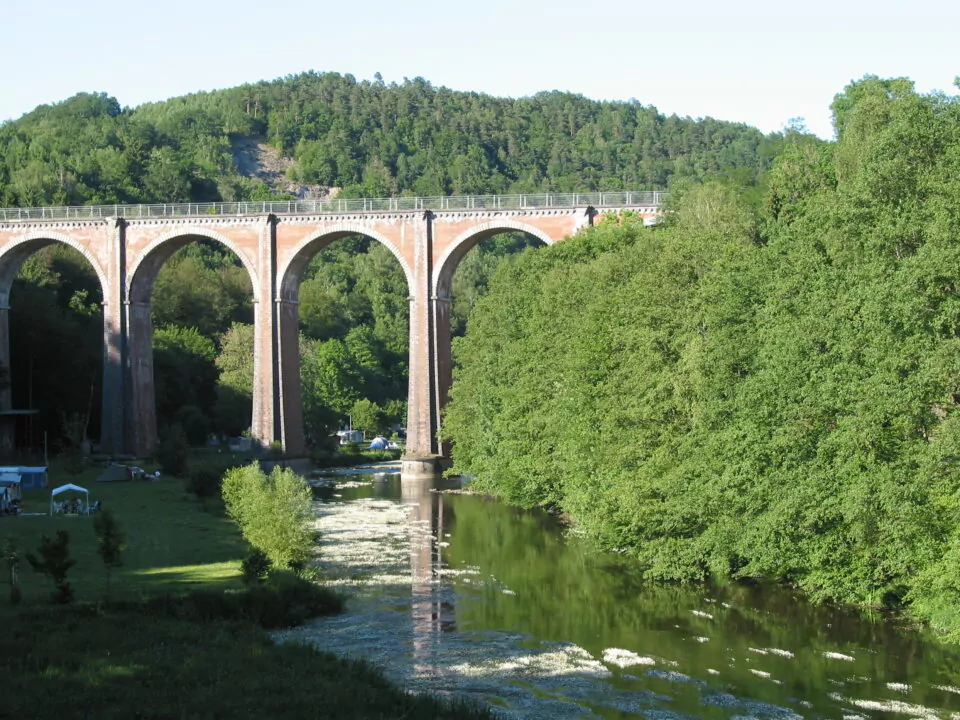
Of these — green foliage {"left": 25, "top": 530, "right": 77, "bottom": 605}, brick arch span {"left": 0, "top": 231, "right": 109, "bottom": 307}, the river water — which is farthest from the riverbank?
brick arch span {"left": 0, "top": 231, "right": 109, "bottom": 307}

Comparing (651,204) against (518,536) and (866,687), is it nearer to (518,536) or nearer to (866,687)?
(518,536)

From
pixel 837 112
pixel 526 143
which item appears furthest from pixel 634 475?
pixel 526 143

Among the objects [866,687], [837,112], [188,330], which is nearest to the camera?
[866,687]

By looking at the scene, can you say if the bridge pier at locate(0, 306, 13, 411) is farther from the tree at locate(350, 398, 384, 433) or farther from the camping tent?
the tree at locate(350, 398, 384, 433)

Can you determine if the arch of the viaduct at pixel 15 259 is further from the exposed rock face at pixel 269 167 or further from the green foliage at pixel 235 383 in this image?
the exposed rock face at pixel 269 167

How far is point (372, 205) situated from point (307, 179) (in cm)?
9041

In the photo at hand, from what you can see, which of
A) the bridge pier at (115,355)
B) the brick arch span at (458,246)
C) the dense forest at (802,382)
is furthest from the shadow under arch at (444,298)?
the dense forest at (802,382)

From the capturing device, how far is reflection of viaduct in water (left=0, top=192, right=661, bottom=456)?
62.2 metres

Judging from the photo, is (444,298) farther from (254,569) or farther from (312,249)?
(254,569)

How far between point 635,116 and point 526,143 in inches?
763

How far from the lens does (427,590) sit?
2916 centimetres

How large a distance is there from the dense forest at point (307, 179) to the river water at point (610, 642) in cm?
3038

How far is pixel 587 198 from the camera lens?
2368 inches

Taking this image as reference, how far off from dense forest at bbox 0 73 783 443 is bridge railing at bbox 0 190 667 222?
4661 millimetres
